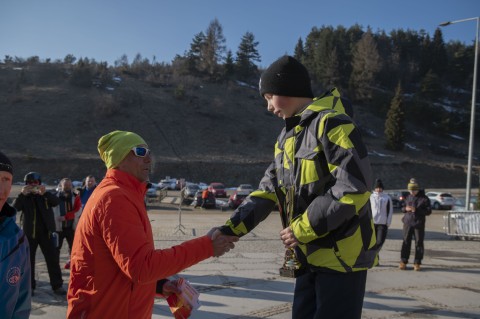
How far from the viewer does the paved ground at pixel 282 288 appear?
19.9 feet

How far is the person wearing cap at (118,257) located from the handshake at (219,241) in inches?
1.2

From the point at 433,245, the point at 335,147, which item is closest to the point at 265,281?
the point at 335,147

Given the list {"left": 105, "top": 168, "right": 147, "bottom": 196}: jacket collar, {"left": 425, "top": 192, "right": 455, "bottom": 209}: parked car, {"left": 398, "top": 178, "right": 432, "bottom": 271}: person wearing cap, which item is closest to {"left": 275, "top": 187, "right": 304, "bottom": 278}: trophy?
{"left": 105, "top": 168, "right": 147, "bottom": 196}: jacket collar

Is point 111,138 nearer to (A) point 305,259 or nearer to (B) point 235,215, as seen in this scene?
(B) point 235,215

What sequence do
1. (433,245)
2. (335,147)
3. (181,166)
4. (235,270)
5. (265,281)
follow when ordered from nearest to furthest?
(335,147), (265,281), (235,270), (433,245), (181,166)

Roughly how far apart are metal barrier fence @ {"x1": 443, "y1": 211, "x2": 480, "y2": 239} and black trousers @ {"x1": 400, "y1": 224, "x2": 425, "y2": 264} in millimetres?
6717

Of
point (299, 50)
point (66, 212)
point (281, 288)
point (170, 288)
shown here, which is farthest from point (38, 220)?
point (299, 50)

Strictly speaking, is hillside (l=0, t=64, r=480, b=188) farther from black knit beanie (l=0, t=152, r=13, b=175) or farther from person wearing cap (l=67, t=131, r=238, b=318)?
person wearing cap (l=67, t=131, r=238, b=318)

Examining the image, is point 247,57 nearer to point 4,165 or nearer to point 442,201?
point 442,201

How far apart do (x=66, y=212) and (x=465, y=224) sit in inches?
509

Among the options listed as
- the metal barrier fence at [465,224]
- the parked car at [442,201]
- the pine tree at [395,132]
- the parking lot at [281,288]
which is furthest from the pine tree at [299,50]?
the parking lot at [281,288]

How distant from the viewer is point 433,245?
529 inches

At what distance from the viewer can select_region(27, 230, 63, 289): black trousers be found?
23.2 ft

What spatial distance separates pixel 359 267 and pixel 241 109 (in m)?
70.7
